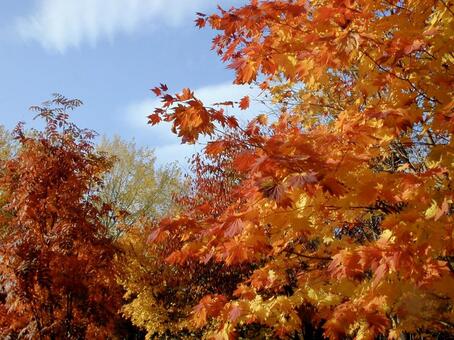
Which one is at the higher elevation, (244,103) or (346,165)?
(244,103)

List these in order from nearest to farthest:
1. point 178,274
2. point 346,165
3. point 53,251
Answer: point 346,165
point 53,251
point 178,274

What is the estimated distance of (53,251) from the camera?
19.8 feet

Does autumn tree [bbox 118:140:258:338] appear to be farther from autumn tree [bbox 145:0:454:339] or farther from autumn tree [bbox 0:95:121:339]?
autumn tree [bbox 145:0:454:339]

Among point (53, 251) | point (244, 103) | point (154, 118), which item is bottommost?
point (53, 251)

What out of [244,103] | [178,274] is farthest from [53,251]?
[178,274]

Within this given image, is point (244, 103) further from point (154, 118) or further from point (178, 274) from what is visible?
point (178, 274)

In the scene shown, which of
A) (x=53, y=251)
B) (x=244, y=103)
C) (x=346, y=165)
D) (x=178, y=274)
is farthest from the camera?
(x=178, y=274)

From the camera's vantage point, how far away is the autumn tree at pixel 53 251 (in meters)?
5.71

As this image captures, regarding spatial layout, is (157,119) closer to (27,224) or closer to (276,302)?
(276,302)

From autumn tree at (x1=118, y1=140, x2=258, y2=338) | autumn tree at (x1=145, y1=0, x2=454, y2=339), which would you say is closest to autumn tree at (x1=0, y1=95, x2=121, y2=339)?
autumn tree at (x1=145, y1=0, x2=454, y2=339)

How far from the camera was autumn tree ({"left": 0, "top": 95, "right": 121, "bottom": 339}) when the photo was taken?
5.71 metres

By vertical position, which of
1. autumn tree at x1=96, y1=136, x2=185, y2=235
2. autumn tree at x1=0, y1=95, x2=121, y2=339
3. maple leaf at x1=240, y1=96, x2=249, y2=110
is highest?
autumn tree at x1=96, y1=136, x2=185, y2=235

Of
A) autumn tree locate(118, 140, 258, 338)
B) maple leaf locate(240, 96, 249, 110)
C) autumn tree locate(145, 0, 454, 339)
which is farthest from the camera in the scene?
autumn tree locate(118, 140, 258, 338)

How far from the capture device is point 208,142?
3.24 m
